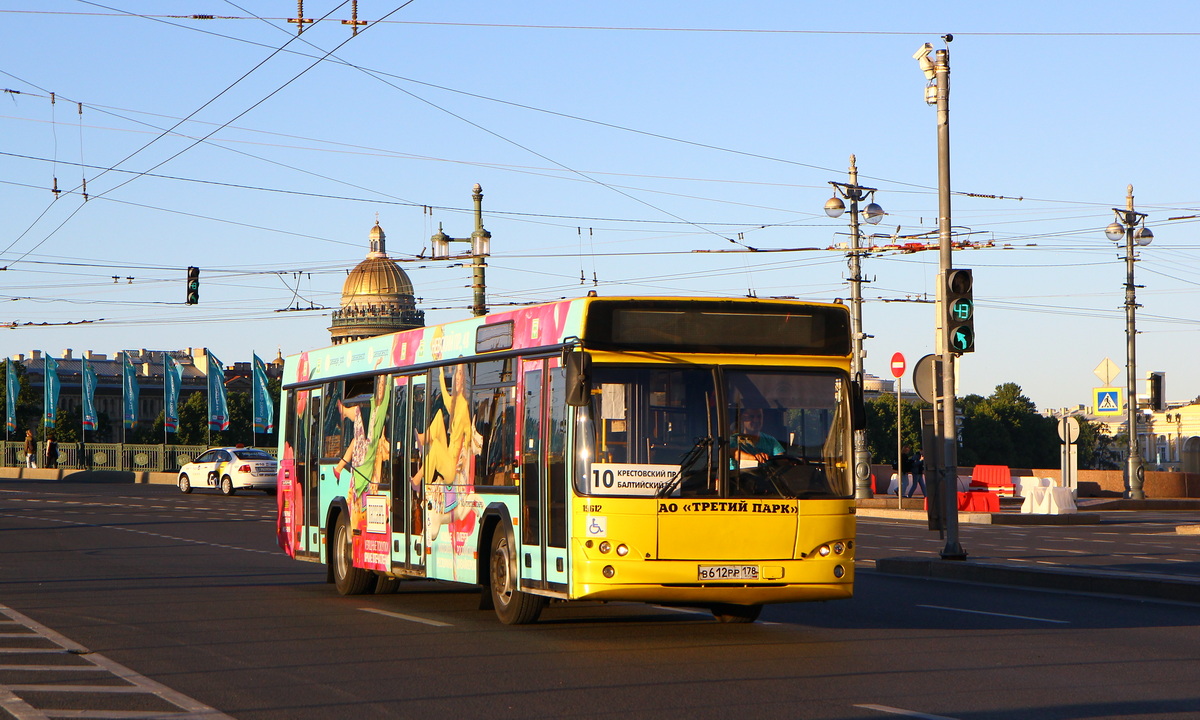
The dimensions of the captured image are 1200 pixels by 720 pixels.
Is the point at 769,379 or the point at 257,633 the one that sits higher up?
the point at 769,379

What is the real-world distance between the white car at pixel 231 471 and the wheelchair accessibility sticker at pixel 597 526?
3633cm

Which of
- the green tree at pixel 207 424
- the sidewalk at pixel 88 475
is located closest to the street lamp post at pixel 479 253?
the sidewalk at pixel 88 475

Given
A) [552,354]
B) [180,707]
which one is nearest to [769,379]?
[552,354]

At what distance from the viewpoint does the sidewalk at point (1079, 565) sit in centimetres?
1599

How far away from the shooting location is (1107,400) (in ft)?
121

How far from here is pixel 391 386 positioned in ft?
49.9

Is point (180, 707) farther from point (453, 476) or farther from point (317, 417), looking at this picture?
point (317, 417)

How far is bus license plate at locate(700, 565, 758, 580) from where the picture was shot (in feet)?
36.9

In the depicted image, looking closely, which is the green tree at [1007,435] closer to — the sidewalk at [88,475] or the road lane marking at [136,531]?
the sidewalk at [88,475]

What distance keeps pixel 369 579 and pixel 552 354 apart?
5070 mm

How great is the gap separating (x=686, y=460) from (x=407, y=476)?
4.18 m

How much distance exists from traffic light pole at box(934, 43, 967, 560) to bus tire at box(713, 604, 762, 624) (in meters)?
6.60

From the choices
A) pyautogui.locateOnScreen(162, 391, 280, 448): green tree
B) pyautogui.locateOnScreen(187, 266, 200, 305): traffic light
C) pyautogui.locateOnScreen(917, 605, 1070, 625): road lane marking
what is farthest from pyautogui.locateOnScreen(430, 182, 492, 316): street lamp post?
pyautogui.locateOnScreen(162, 391, 280, 448): green tree

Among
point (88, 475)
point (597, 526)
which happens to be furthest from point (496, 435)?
point (88, 475)
